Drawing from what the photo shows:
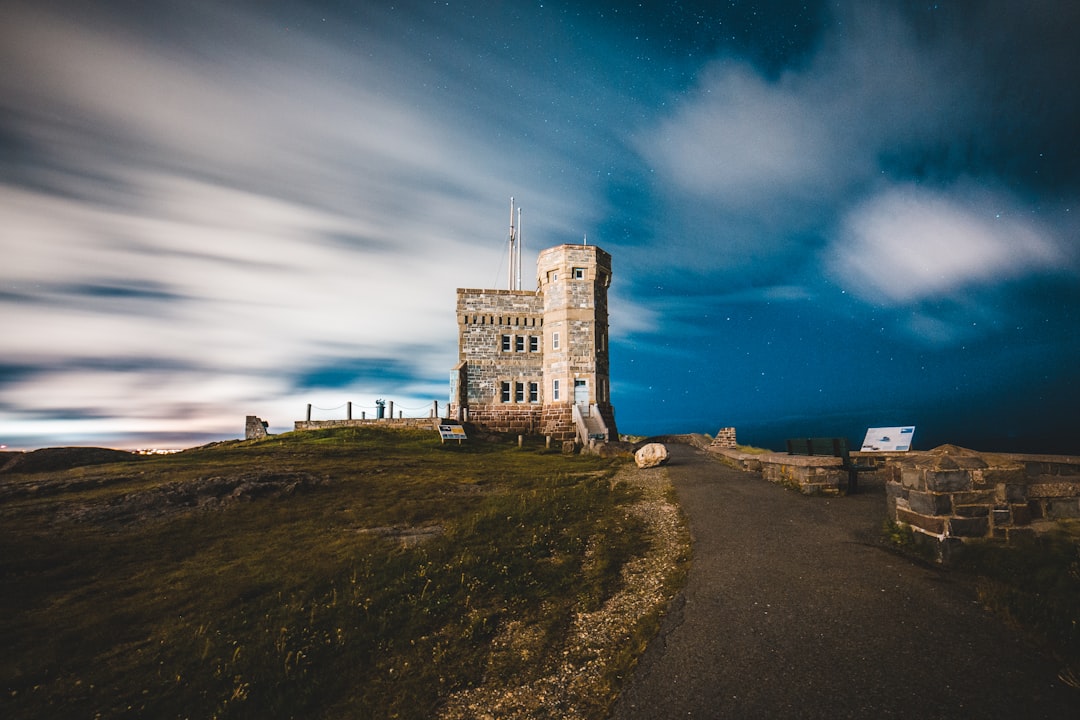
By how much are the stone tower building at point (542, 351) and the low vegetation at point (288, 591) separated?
20860mm

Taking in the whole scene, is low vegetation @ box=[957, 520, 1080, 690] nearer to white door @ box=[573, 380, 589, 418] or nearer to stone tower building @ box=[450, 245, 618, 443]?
stone tower building @ box=[450, 245, 618, 443]

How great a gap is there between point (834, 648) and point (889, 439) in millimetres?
14675

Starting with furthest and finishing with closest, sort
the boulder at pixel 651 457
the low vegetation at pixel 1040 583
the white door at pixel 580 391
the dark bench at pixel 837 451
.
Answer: the white door at pixel 580 391
the boulder at pixel 651 457
the dark bench at pixel 837 451
the low vegetation at pixel 1040 583

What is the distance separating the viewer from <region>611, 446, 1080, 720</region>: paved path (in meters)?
4.28

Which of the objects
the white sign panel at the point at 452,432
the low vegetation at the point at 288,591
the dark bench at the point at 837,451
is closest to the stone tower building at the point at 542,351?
the white sign panel at the point at 452,432

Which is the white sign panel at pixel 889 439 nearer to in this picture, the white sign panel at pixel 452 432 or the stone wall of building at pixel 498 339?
the white sign panel at pixel 452 432

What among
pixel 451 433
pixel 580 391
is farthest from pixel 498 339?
pixel 451 433

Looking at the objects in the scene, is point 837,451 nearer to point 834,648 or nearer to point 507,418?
point 834,648

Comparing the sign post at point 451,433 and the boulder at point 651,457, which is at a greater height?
the sign post at point 451,433

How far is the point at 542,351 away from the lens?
125ft

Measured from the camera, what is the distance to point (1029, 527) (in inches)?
276

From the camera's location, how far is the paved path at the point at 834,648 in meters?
4.28

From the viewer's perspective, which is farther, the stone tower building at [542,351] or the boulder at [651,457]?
the stone tower building at [542,351]

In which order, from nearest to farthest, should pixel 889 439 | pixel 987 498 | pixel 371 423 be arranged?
pixel 987 498, pixel 889 439, pixel 371 423
